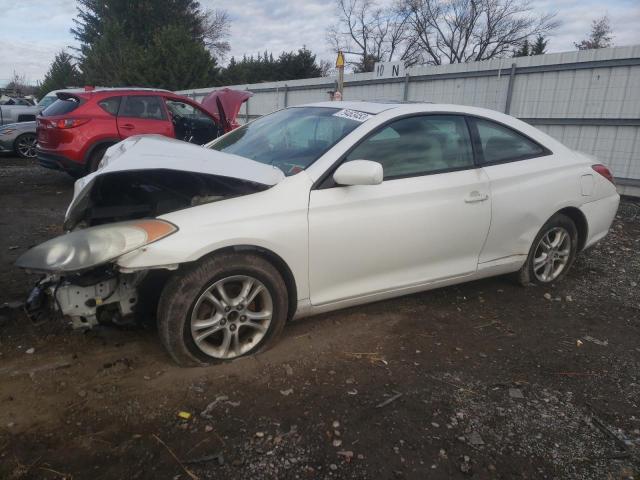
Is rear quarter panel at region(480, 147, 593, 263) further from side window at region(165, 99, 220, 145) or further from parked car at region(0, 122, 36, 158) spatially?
parked car at region(0, 122, 36, 158)

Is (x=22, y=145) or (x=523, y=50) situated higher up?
(x=523, y=50)

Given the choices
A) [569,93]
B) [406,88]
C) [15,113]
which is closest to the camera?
[569,93]

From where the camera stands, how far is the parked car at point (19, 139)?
11.6 meters

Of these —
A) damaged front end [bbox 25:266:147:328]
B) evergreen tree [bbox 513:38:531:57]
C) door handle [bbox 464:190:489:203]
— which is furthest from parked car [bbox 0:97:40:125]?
evergreen tree [bbox 513:38:531:57]

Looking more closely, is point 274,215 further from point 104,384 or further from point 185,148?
point 104,384

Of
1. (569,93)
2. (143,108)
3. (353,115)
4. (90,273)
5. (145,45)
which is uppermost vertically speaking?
(145,45)

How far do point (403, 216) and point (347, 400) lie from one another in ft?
4.20

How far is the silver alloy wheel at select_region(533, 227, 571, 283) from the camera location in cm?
414

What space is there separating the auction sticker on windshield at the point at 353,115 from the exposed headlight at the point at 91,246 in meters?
1.52

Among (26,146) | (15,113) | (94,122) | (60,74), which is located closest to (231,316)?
(94,122)

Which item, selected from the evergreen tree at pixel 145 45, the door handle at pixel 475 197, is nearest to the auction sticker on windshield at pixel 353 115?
the door handle at pixel 475 197

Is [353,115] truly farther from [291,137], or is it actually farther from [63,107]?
[63,107]

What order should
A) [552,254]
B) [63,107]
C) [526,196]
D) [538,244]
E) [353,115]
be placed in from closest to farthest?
[353,115]
[526,196]
[538,244]
[552,254]
[63,107]

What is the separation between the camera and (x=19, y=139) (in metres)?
11.7
